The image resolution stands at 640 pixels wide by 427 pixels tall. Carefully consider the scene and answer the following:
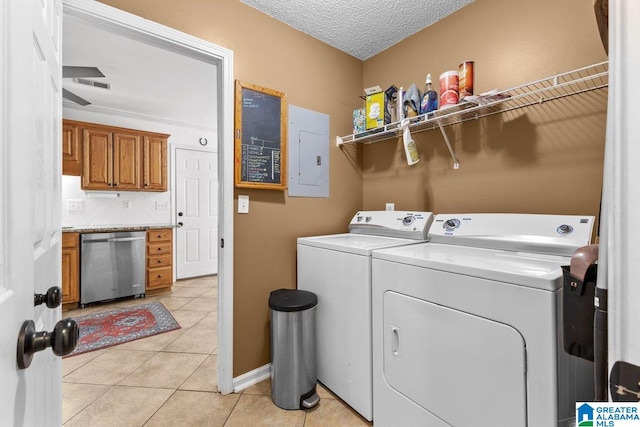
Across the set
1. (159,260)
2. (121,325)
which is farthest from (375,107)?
(159,260)

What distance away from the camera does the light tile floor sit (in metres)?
1.53

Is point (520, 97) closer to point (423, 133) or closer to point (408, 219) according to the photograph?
point (423, 133)

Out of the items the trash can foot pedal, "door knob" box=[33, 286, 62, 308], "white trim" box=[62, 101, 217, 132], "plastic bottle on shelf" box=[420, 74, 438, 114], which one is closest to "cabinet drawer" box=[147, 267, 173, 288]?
"white trim" box=[62, 101, 217, 132]

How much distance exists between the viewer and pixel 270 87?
1.97 meters

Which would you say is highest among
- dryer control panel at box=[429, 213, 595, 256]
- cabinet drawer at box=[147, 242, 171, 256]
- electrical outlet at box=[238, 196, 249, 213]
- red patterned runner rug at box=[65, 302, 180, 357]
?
electrical outlet at box=[238, 196, 249, 213]

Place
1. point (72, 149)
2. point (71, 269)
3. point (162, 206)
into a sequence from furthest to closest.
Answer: point (162, 206), point (72, 149), point (71, 269)

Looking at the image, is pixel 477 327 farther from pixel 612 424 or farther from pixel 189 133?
pixel 189 133

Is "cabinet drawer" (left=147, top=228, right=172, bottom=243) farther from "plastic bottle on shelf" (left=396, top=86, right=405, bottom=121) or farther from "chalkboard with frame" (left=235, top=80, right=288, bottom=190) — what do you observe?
"plastic bottle on shelf" (left=396, top=86, right=405, bottom=121)

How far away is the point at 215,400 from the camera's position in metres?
1.69

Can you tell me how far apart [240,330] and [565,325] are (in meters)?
1.69

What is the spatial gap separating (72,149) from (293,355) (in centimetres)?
361

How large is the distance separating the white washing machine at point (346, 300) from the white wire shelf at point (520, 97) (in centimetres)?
64

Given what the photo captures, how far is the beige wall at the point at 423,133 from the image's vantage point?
4.75 feet

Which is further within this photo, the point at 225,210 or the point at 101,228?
the point at 101,228
